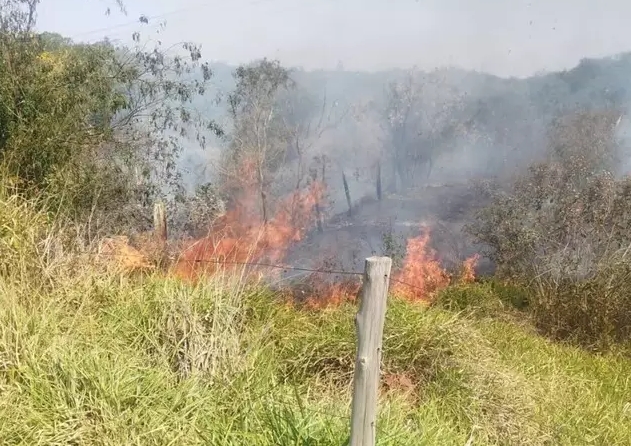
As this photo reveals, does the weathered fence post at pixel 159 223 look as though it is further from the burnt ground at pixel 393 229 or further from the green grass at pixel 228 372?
the burnt ground at pixel 393 229

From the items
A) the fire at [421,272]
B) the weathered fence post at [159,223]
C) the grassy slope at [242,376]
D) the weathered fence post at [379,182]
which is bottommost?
the fire at [421,272]

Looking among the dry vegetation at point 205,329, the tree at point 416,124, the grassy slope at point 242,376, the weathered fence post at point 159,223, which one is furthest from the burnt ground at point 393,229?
the grassy slope at point 242,376

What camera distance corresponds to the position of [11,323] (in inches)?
147

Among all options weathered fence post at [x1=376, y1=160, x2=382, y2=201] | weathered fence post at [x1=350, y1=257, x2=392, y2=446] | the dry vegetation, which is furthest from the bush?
weathered fence post at [x1=350, y1=257, x2=392, y2=446]

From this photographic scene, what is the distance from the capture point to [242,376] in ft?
13.0

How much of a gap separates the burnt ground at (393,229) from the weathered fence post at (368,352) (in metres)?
11.7

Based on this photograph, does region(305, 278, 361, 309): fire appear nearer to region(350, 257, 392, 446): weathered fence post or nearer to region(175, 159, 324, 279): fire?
region(175, 159, 324, 279): fire

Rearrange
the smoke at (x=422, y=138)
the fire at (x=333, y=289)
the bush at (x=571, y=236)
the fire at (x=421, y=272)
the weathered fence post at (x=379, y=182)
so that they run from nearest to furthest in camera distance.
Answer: the bush at (x=571, y=236), the fire at (x=333, y=289), the fire at (x=421, y=272), the smoke at (x=422, y=138), the weathered fence post at (x=379, y=182)

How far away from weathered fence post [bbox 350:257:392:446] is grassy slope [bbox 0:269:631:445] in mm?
511

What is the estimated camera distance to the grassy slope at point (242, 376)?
10.9 ft

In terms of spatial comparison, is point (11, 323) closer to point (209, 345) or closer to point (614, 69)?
point (209, 345)

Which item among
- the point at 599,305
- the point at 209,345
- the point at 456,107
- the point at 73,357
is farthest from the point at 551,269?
the point at 456,107

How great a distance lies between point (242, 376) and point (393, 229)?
13.7 meters

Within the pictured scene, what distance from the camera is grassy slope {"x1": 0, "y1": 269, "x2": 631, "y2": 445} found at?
3311 millimetres
